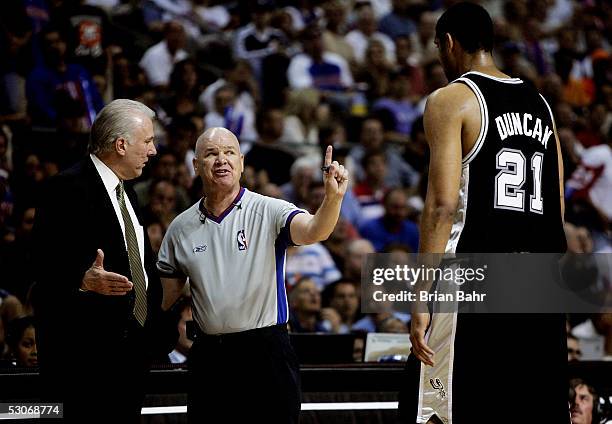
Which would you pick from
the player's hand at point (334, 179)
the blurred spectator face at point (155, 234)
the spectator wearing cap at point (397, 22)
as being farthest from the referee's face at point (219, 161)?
the spectator wearing cap at point (397, 22)

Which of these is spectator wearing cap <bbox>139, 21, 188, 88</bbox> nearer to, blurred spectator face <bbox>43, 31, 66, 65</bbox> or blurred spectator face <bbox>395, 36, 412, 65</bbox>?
blurred spectator face <bbox>43, 31, 66, 65</bbox>

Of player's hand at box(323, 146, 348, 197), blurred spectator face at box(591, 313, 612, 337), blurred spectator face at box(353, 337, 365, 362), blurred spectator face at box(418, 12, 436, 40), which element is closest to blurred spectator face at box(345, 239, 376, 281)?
blurred spectator face at box(591, 313, 612, 337)

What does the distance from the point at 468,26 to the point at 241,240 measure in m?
1.26

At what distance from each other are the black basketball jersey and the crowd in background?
2472 millimetres

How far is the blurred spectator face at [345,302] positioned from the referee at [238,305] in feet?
11.9

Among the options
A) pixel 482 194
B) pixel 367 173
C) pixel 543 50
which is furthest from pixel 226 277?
pixel 543 50

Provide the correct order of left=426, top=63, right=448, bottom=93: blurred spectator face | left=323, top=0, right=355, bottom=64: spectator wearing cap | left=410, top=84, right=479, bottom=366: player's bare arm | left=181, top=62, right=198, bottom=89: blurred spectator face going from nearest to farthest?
1. left=410, top=84, right=479, bottom=366: player's bare arm
2. left=181, top=62, right=198, bottom=89: blurred spectator face
3. left=426, top=63, right=448, bottom=93: blurred spectator face
4. left=323, top=0, right=355, bottom=64: spectator wearing cap

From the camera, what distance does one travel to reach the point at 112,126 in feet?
14.5

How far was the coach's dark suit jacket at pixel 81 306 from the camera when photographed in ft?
13.7

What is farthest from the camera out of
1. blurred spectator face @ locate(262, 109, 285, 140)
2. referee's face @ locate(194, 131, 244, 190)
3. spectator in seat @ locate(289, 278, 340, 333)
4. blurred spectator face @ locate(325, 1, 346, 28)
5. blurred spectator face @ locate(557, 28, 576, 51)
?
blurred spectator face @ locate(557, 28, 576, 51)

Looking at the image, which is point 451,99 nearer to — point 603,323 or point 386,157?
point 603,323

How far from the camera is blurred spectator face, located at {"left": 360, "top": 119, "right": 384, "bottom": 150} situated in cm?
1084

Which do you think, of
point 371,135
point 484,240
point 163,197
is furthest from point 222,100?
point 484,240

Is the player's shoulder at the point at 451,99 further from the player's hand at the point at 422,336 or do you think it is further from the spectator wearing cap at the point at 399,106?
the spectator wearing cap at the point at 399,106
